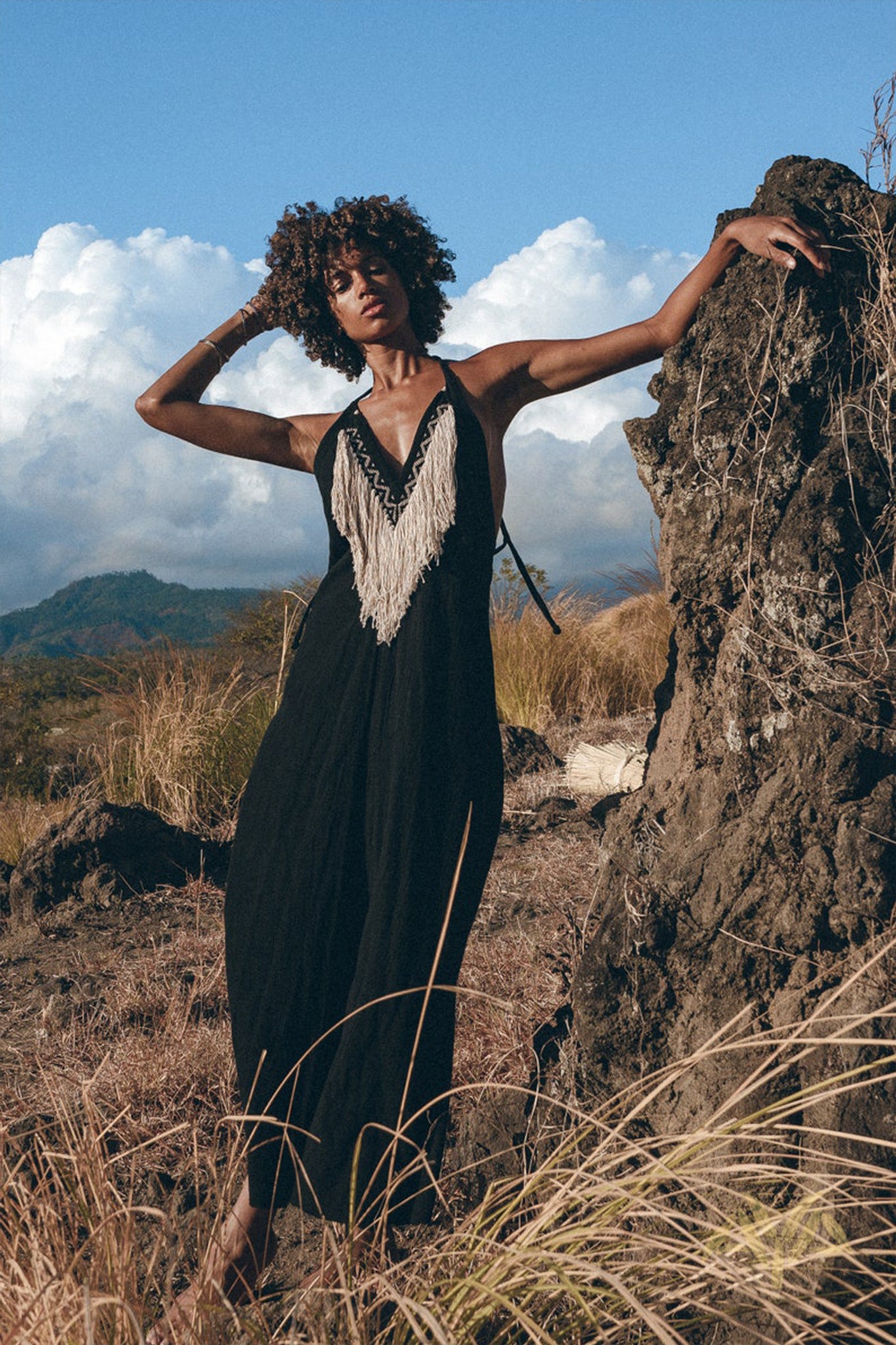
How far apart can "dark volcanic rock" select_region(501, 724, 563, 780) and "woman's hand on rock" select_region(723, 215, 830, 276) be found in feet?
14.9

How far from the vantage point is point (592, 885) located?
4566 mm

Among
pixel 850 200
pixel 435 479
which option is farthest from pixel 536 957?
pixel 850 200

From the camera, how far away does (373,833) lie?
8.38ft

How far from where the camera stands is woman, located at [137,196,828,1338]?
2.47 meters

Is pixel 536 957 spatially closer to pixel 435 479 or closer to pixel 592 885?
pixel 592 885

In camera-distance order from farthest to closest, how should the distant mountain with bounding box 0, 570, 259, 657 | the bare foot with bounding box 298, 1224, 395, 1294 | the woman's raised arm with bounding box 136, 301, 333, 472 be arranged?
the distant mountain with bounding box 0, 570, 259, 657, the woman's raised arm with bounding box 136, 301, 333, 472, the bare foot with bounding box 298, 1224, 395, 1294

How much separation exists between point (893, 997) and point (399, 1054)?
1041mm

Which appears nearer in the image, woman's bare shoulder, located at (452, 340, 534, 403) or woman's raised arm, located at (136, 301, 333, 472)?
woman's bare shoulder, located at (452, 340, 534, 403)

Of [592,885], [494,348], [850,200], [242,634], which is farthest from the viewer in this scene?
[242,634]

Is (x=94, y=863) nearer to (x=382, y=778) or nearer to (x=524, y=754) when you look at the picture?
(x=524, y=754)

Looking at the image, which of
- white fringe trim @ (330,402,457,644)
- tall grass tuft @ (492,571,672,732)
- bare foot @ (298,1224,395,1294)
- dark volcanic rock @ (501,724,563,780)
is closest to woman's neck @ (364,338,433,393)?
white fringe trim @ (330,402,457,644)

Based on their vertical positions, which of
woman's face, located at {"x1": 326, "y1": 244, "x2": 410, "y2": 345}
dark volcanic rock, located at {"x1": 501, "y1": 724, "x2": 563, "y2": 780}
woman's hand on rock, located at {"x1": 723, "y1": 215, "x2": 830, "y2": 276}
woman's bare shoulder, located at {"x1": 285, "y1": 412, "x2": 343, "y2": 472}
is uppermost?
woman's face, located at {"x1": 326, "y1": 244, "x2": 410, "y2": 345}

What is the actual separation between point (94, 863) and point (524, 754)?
263 cm

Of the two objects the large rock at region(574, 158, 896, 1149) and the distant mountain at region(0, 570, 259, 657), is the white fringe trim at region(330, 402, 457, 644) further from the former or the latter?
the distant mountain at region(0, 570, 259, 657)
